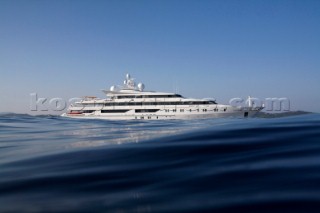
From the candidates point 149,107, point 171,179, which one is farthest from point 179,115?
point 171,179

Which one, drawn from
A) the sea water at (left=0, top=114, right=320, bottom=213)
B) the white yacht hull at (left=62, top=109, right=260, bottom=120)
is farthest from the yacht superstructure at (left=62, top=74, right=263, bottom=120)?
the sea water at (left=0, top=114, right=320, bottom=213)

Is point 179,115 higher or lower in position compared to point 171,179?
lower

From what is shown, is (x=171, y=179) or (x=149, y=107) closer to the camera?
(x=171, y=179)

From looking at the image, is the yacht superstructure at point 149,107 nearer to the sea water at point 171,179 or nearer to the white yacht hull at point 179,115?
the white yacht hull at point 179,115

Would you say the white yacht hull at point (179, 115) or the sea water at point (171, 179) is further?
the white yacht hull at point (179, 115)

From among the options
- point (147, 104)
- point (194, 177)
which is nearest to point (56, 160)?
point (194, 177)

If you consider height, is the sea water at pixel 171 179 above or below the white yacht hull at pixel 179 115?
above

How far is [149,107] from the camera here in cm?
4291

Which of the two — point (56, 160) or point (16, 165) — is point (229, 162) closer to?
point (56, 160)

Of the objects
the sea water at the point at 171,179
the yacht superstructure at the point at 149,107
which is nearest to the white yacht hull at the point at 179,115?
the yacht superstructure at the point at 149,107

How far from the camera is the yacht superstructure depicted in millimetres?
41400

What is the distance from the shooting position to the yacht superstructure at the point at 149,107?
41.4 m

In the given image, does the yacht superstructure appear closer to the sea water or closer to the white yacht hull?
the white yacht hull

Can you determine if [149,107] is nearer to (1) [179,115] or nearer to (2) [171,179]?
(1) [179,115]
